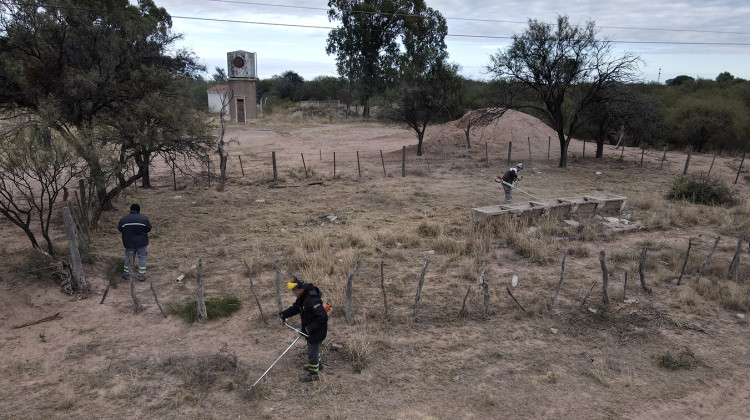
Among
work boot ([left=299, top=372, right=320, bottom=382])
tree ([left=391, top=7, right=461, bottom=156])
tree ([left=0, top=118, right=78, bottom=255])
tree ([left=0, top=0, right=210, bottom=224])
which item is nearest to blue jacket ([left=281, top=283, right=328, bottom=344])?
work boot ([left=299, top=372, right=320, bottom=382])

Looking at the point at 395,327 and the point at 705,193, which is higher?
the point at 705,193

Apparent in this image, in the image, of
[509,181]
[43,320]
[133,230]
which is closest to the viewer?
[43,320]

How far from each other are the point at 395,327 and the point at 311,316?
1788 millimetres

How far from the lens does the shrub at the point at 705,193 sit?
1454 cm

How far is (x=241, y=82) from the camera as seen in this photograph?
44281 millimetres

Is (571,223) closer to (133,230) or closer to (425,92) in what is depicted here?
(133,230)

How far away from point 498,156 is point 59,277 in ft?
68.5

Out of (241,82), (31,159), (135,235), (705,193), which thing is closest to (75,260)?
(135,235)

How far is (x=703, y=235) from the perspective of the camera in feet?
37.9

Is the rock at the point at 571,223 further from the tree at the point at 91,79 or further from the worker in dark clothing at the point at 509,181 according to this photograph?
the tree at the point at 91,79

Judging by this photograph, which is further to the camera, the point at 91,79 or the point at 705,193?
the point at 705,193

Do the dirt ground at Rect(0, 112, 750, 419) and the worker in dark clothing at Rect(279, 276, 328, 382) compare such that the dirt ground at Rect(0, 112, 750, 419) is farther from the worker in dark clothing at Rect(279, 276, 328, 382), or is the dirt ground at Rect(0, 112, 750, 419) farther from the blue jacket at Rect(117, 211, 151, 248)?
the blue jacket at Rect(117, 211, 151, 248)

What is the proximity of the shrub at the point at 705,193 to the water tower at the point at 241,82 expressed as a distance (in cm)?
3717

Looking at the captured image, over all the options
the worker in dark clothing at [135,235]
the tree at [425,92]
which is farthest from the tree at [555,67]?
the worker in dark clothing at [135,235]
